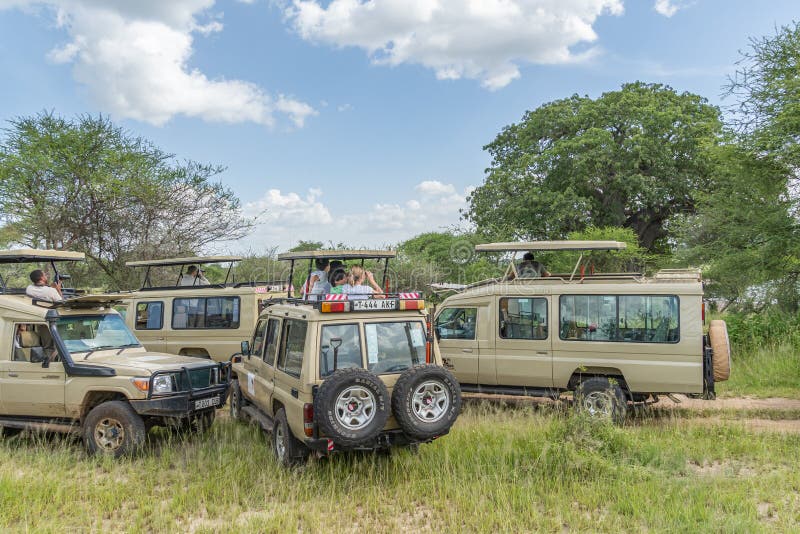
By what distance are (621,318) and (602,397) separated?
1.22m

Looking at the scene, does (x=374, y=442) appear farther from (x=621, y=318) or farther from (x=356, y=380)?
(x=621, y=318)

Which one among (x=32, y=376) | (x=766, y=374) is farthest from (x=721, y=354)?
(x=32, y=376)

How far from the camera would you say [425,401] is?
630 centimetres

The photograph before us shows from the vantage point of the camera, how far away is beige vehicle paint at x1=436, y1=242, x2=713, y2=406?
28.7ft

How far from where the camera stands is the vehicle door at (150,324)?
39.1ft

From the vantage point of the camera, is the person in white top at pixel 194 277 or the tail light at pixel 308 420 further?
the person in white top at pixel 194 277

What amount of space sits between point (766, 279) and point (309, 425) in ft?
37.3

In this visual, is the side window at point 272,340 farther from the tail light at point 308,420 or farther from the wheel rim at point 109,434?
the wheel rim at point 109,434

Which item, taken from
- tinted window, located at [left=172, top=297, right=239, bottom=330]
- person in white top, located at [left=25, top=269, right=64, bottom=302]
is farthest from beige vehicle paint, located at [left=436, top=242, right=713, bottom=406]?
person in white top, located at [left=25, top=269, right=64, bottom=302]

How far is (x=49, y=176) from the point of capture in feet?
59.7

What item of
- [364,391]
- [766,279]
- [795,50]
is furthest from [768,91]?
[364,391]

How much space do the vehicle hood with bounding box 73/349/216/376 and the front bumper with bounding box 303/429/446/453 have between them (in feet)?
8.45

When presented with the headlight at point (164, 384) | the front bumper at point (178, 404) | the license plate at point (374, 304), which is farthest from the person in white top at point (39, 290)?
the license plate at point (374, 304)

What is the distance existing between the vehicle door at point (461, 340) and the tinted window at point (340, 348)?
355 centimetres
